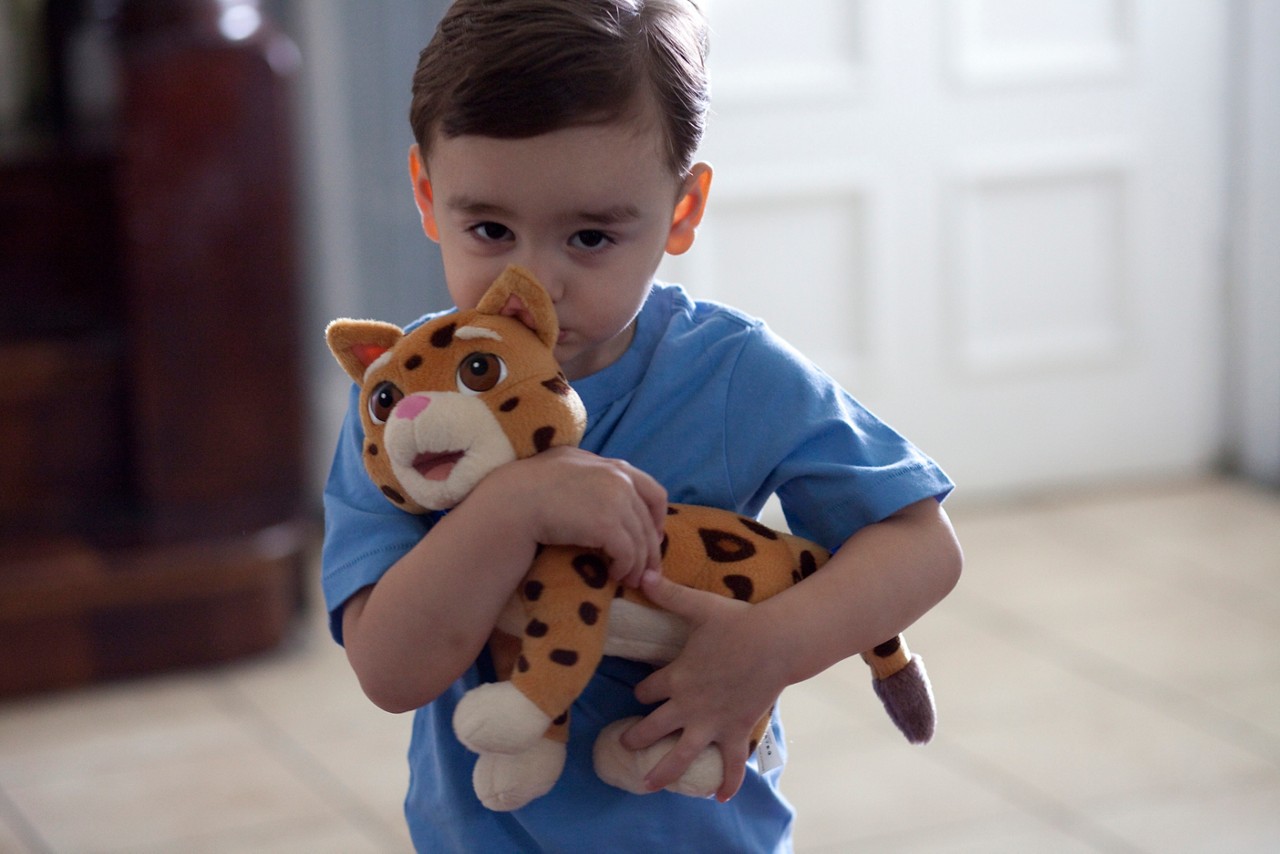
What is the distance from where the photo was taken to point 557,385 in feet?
2.43

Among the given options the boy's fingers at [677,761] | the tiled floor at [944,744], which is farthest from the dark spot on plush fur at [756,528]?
the tiled floor at [944,744]

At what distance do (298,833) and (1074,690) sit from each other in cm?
108

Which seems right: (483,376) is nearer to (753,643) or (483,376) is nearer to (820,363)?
(753,643)

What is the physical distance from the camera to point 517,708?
27.8 inches

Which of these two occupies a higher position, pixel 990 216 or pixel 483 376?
pixel 483 376

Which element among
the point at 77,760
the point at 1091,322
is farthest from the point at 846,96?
the point at 77,760

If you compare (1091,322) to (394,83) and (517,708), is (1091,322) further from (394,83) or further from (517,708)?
(517,708)

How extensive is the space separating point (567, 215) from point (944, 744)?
147cm

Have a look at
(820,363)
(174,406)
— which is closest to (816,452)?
(174,406)

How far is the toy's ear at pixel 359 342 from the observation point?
2.51 feet

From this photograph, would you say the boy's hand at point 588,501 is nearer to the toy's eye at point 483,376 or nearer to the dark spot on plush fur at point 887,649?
the toy's eye at point 483,376

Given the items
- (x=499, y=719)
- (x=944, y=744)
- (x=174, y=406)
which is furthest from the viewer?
(x=174, y=406)

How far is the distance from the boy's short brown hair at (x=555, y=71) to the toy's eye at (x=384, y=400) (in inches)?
4.8

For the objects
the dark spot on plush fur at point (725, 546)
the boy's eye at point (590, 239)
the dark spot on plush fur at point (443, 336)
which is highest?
the boy's eye at point (590, 239)
